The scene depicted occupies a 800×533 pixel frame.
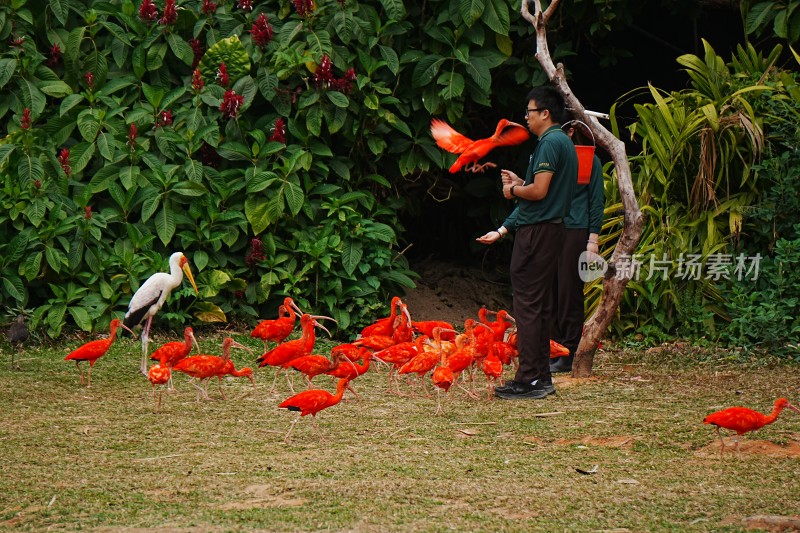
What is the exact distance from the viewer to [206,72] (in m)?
10.7

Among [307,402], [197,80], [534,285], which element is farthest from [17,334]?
[534,285]

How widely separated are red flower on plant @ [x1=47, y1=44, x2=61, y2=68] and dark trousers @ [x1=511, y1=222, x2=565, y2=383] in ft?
18.3

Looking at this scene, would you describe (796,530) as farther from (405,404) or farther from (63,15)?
(63,15)

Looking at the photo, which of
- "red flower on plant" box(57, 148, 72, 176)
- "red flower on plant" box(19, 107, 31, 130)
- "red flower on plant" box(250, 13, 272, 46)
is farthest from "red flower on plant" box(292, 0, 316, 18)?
"red flower on plant" box(19, 107, 31, 130)

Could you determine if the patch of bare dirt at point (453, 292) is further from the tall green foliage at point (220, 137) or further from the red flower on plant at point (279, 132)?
the red flower on plant at point (279, 132)

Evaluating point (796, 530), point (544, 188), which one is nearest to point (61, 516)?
point (796, 530)

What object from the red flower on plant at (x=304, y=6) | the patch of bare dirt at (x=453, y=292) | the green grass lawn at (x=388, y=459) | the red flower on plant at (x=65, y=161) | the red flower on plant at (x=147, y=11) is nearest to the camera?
the green grass lawn at (x=388, y=459)

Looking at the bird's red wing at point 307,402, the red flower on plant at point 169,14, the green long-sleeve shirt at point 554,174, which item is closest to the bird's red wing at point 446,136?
the green long-sleeve shirt at point 554,174

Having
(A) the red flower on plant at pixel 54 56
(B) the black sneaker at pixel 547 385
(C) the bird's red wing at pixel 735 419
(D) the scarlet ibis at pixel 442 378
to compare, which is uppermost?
(A) the red flower on plant at pixel 54 56

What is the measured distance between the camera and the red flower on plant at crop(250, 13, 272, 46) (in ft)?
34.4

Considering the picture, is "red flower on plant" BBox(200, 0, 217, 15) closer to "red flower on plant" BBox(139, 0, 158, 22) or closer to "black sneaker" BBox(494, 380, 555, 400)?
"red flower on plant" BBox(139, 0, 158, 22)

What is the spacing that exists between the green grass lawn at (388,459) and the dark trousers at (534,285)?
1.34 ft

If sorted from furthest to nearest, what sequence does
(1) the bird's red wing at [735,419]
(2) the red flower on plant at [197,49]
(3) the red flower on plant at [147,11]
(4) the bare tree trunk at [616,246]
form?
(2) the red flower on plant at [197,49]
(3) the red flower on plant at [147,11]
(4) the bare tree trunk at [616,246]
(1) the bird's red wing at [735,419]

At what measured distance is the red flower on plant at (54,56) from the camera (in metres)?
10.5
